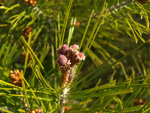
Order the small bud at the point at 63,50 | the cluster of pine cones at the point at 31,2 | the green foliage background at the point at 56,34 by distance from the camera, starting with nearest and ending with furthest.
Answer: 1. the small bud at the point at 63,50
2. the green foliage background at the point at 56,34
3. the cluster of pine cones at the point at 31,2

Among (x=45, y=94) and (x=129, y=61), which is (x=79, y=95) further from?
(x=129, y=61)

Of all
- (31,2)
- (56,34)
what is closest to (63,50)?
(56,34)

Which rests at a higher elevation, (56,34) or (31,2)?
(31,2)

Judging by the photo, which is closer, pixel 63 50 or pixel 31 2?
pixel 63 50

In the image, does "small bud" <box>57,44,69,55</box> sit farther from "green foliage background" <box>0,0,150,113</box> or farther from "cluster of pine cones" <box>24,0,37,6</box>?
"cluster of pine cones" <box>24,0,37,6</box>

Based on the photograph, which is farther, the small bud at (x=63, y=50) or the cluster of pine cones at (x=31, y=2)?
the cluster of pine cones at (x=31, y=2)

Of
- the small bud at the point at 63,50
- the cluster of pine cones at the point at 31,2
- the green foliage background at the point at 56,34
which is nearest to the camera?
the small bud at the point at 63,50

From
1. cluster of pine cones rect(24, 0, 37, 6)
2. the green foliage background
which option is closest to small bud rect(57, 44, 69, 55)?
the green foliage background

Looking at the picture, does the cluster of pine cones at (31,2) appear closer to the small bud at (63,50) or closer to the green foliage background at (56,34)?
the green foliage background at (56,34)

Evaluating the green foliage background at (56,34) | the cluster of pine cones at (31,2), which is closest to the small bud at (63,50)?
the green foliage background at (56,34)

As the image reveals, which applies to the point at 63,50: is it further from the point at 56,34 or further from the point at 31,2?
the point at 31,2

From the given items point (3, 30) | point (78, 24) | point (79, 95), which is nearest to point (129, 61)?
point (78, 24)
